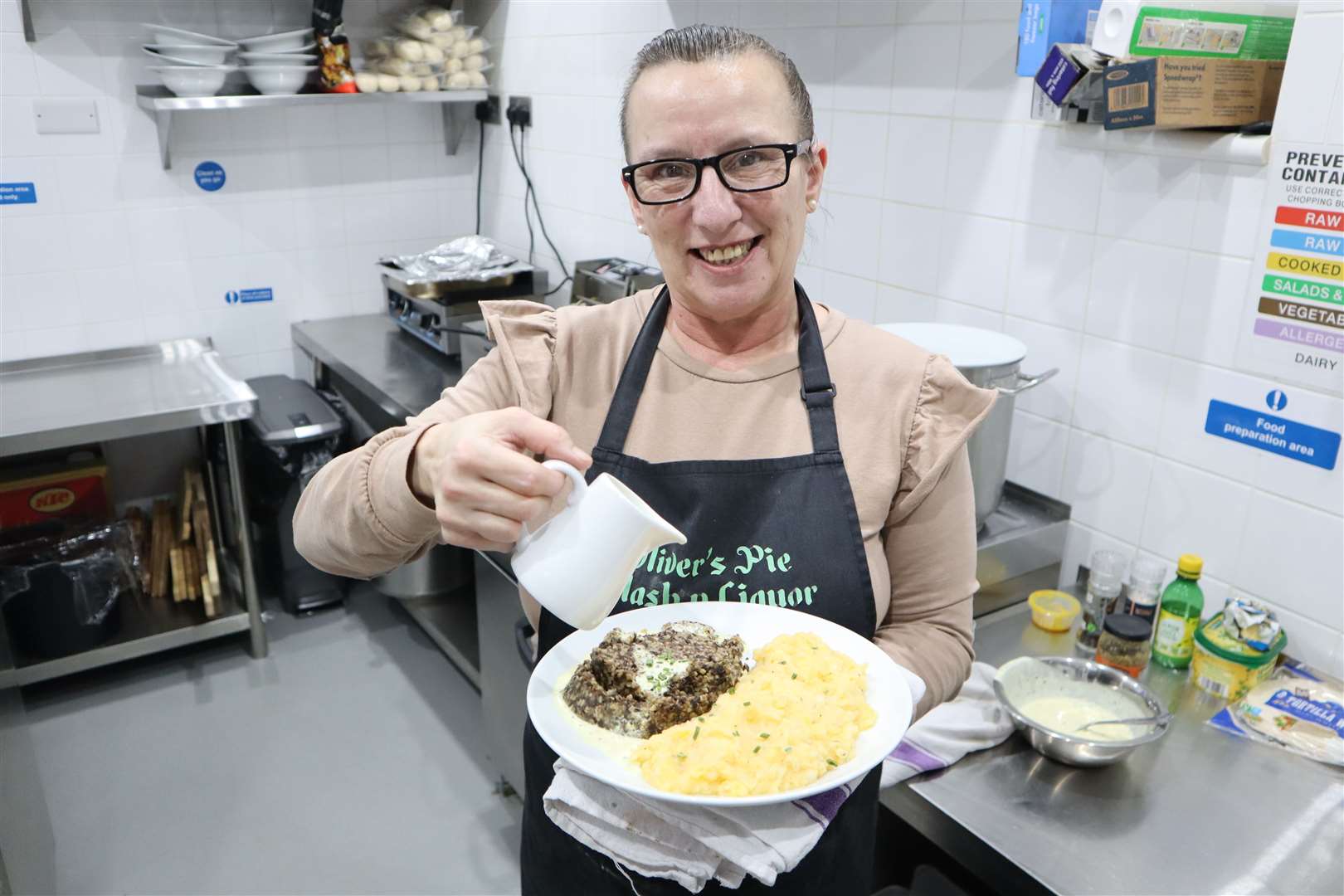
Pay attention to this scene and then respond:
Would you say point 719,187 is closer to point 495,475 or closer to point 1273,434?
point 495,475

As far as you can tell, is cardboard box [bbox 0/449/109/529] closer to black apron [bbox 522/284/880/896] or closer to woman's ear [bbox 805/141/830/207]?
black apron [bbox 522/284/880/896]

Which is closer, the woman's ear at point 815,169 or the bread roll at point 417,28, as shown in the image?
the woman's ear at point 815,169

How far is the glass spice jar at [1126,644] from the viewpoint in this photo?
5.05 ft

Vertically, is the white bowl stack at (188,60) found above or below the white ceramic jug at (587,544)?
above

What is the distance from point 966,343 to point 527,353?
2.87ft

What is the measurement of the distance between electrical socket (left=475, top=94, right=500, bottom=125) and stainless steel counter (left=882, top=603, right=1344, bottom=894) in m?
2.77

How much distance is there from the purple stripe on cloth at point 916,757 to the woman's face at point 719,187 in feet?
2.22

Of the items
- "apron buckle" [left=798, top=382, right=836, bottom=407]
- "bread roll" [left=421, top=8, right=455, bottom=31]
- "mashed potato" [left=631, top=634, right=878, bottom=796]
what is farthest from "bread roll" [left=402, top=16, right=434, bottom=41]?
"mashed potato" [left=631, top=634, right=878, bottom=796]

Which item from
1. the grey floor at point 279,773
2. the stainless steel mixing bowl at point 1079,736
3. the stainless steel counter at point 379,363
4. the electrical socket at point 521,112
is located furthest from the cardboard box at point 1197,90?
the electrical socket at point 521,112

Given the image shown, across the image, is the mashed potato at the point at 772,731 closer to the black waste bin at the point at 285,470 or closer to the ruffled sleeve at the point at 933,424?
the ruffled sleeve at the point at 933,424

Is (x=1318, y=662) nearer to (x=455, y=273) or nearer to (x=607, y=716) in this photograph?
(x=607, y=716)

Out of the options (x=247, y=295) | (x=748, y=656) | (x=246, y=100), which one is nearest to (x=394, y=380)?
(x=247, y=295)

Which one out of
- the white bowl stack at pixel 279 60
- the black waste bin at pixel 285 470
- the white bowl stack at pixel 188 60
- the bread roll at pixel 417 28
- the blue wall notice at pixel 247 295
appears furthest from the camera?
the blue wall notice at pixel 247 295

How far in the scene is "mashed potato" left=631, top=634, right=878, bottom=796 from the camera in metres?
0.88
